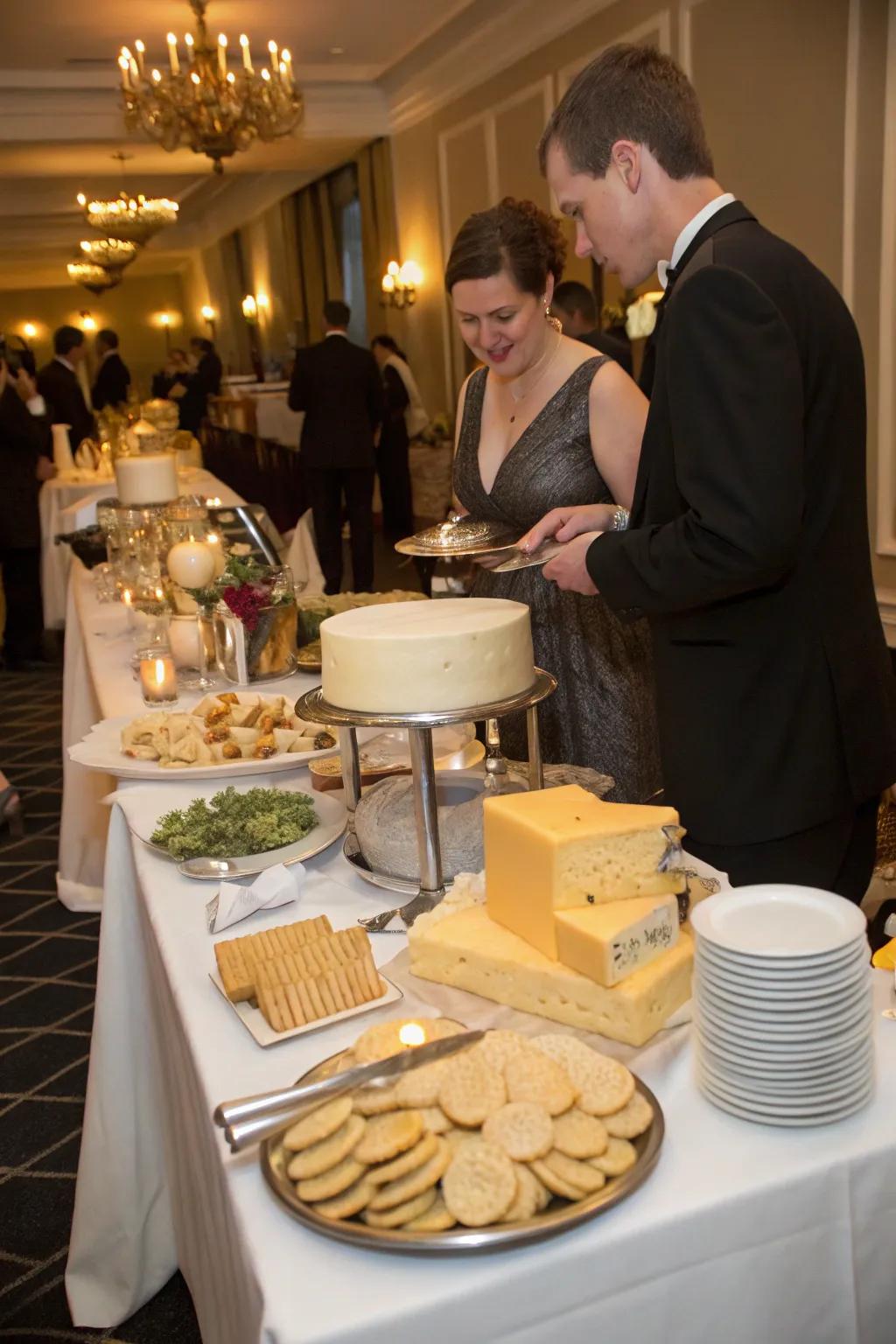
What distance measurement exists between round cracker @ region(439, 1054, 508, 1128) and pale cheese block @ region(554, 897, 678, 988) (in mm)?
145

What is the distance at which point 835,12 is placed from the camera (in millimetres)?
4477

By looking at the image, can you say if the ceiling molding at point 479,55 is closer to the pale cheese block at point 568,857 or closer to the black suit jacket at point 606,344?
the black suit jacket at point 606,344

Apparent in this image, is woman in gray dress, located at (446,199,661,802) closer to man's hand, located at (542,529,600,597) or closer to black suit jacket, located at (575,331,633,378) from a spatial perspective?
man's hand, located at (542,529,600,597)

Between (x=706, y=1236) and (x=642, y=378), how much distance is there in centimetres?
108

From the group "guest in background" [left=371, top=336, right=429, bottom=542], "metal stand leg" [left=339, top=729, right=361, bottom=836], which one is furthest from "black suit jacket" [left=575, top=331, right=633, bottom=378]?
"guest in background" [left=371, top=336, right=429, bottom=542]

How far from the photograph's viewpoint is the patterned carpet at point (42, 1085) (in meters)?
1.82

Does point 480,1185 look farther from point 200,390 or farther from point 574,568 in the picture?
point 200,390

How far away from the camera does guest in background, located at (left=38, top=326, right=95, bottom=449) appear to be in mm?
8055

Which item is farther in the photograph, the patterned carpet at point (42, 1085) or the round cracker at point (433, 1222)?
the patterned carpet at point (42, 1085)

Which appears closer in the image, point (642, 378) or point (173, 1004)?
point (173, 1004)

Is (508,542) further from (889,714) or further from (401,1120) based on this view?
(401,1120)

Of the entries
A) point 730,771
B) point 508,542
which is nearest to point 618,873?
point 730,771

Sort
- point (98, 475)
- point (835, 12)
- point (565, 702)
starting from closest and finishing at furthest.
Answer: point (565, 702) < point (835, 12) < point (98, 475)

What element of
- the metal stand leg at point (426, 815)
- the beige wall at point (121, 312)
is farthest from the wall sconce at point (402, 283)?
the beige wall at point (121, 312)
